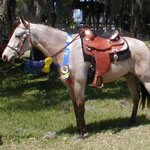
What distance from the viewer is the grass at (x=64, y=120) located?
4.27 meters

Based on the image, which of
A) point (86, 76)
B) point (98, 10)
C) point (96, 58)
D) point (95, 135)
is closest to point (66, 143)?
point (95, 135)

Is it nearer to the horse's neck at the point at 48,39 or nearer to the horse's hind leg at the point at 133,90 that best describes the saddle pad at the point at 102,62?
the horse's neck at the point at 48,39

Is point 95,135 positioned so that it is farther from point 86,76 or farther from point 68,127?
point 86,76

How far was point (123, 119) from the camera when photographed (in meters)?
5.46

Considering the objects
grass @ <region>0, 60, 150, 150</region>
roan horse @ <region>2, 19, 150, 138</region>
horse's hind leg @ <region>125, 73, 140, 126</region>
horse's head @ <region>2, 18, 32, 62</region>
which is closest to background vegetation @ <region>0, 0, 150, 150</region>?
grass @ <region>0, 60, 150, 150</region>

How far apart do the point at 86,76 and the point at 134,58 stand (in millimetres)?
1024

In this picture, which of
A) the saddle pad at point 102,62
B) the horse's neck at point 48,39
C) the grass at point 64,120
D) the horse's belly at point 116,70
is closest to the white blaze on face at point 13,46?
the horse's neck at point 48,39

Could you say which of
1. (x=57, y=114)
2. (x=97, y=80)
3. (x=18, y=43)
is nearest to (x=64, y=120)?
(x=57, y=114)

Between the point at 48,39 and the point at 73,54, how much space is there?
1.60 feet

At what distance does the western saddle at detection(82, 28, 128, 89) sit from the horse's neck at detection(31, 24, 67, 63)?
42 cm

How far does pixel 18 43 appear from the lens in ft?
13.6

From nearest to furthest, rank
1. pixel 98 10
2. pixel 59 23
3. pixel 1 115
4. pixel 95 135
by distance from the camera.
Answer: pixel 95 135 → pixel 1 115 → pixel 59 23 → pixel 98 10

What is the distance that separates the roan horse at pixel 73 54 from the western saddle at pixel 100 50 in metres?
0.13

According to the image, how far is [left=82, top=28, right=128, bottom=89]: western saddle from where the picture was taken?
436cm
